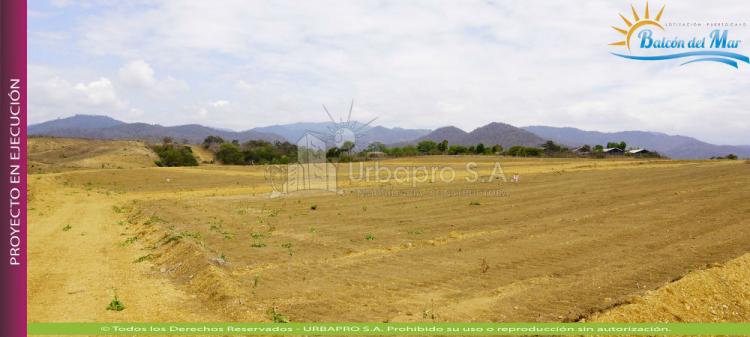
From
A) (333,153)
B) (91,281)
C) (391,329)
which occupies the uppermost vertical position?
(333,153)

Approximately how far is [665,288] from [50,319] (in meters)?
9.74

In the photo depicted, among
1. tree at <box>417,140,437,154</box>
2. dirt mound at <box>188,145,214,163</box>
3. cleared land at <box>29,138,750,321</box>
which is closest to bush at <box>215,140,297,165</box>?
dirt mound at <box>188,145,214,163</box>

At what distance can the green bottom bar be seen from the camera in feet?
21.8

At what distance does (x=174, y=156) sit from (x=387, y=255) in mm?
68773

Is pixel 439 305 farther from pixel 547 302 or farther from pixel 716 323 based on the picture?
pixel 716 323

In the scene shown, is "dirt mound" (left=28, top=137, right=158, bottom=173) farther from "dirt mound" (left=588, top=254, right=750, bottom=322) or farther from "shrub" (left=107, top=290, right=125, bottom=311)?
"dirt mound" (left=588, top=254, right=750, bottom=322)

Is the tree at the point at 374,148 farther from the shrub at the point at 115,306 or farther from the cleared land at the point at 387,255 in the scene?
the shrub at the point at 115,306

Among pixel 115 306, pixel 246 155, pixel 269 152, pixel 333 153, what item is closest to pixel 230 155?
pixel 246 155

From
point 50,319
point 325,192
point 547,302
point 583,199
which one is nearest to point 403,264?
point 547,302

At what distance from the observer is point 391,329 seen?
7.04m

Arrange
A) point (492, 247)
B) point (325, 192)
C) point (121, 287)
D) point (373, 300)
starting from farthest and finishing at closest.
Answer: point (325, 192)
point (492, 247)
point (121, 287)
point (373, 300)

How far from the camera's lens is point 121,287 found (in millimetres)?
9586

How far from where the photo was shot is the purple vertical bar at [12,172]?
4977mm

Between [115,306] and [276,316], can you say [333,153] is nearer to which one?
[115,306]
